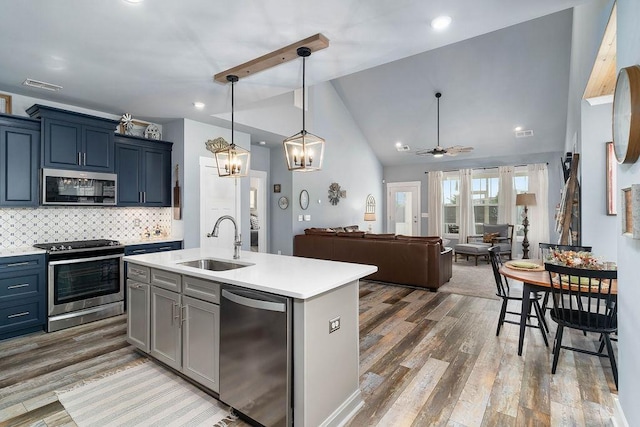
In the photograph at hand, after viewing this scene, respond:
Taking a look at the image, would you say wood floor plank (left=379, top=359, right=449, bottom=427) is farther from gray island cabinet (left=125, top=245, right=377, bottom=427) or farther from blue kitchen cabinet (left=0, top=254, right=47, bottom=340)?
blue kitchen cabinet (left=0, top=254, right=47, bottom=340)

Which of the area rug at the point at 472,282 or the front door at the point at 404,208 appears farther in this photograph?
the front door at the point at 404,208

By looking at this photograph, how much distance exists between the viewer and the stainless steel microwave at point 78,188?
3.71m

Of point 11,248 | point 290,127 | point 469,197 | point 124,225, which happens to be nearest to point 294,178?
point 290,127

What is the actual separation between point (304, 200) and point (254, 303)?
526 cm

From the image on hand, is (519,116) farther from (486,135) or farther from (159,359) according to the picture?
(159,359)

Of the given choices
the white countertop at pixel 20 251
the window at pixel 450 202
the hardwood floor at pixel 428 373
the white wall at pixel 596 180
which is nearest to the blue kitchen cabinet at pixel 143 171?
the white countertop at pixel 20 251

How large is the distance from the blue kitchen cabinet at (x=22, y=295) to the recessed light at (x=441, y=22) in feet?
14.5

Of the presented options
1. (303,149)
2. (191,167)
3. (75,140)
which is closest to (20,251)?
(75,140)

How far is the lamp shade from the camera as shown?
7.57 m

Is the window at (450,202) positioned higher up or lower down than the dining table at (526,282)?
higher up

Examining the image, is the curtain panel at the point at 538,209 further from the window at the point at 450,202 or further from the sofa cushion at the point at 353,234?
the sofa cushion at the point at 353,234

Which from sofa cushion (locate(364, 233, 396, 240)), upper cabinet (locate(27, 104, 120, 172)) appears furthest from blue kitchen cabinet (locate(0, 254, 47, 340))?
sofa cushion (locate(364, 233, 396, 240))

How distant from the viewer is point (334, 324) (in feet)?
6.53

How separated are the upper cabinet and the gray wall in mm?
4962
